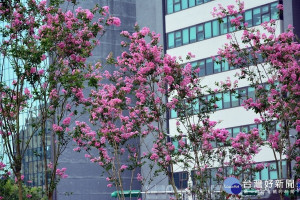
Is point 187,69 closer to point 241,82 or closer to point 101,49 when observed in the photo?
point 241,82

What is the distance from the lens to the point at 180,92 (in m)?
32.9

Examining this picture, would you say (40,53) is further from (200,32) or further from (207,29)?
(200,32)

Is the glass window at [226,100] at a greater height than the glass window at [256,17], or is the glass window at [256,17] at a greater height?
the glass window at [256,17]

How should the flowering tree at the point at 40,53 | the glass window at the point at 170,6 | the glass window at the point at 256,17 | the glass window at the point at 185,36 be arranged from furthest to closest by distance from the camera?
1. the glass window at the point at 170,6
2. the glass window at the point at 185,36
3. the glass window at the point at 256,17
4. the flowering tree at the point at 40,53

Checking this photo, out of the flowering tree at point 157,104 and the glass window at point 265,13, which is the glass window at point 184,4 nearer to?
the glass window at point 265,13

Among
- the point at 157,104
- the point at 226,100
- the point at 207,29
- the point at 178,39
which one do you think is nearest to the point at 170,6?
the point at 178,39

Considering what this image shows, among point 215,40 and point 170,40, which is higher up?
point 170,40

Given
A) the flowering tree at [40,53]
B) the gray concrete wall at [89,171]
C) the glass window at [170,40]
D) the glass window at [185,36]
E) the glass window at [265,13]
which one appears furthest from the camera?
the gray concrete wall at [89,171]

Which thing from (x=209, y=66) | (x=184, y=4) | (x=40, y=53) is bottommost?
(x=40, y=53)

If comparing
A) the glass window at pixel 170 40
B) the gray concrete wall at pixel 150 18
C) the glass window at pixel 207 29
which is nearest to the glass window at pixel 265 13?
the glass window at pixel 207 29

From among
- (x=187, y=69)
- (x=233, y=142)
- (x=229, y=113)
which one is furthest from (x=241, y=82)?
(x=187, y=69)

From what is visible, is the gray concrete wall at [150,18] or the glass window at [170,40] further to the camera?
the gray concrete wall at [150,18]

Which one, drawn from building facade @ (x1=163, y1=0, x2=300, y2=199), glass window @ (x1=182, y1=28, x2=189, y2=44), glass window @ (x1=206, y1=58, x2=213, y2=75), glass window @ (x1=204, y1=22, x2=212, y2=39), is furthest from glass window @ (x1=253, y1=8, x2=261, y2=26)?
glass window @ (x1=182, y1=28, x2=189, y2=44)

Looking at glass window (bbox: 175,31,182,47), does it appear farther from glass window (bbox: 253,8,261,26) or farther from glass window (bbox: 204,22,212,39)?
glass window (bbox: 253,8,261,26)
